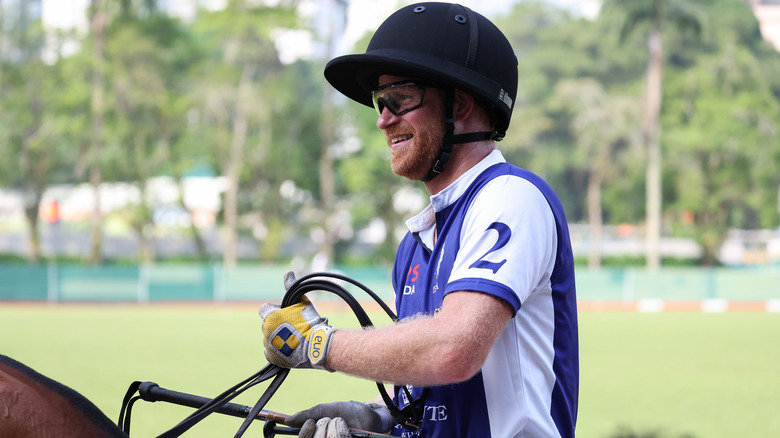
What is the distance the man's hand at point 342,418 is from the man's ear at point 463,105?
0.85m

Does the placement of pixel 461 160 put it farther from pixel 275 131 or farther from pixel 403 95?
pixel 275 131

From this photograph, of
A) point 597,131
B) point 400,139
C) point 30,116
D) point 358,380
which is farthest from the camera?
point 597,131

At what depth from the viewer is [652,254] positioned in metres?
37.1

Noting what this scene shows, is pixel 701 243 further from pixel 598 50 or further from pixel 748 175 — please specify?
pixel 598 50

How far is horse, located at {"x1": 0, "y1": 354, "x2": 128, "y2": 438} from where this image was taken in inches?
69.6

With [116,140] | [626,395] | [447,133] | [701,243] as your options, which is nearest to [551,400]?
[447,133]

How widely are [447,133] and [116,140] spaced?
119ft

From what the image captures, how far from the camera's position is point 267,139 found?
127ft

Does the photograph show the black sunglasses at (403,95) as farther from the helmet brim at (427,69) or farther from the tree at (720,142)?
the tree at (720,142)

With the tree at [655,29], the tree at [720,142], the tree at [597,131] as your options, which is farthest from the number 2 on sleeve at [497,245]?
the tree at [720,142]

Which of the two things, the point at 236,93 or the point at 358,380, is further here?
the point at 236,93

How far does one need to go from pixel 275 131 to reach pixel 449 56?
124 ft

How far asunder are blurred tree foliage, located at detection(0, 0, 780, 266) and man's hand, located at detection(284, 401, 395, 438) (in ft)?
112

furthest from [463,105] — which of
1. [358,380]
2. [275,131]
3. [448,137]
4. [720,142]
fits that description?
[720,142]
